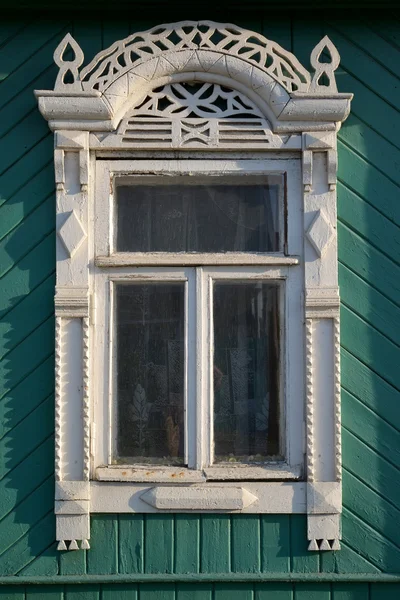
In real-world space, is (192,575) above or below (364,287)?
below

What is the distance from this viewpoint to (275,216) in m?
3.42

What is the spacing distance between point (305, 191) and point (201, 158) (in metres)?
0.45

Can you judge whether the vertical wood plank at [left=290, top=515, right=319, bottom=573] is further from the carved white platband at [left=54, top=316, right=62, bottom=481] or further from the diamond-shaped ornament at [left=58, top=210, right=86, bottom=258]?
the diamond-shaped ornament at [left=58, top=210, right=86, bottom=258]

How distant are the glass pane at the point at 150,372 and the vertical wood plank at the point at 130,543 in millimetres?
237

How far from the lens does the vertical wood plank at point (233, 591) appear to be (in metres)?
3.23

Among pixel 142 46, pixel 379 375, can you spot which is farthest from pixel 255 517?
pixel 142 46

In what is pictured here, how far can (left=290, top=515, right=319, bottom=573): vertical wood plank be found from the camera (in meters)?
3.24

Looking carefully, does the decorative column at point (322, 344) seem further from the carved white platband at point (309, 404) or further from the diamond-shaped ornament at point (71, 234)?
the diamond-shaped ornament at point (71, 234)

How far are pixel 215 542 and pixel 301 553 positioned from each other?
0.34 m

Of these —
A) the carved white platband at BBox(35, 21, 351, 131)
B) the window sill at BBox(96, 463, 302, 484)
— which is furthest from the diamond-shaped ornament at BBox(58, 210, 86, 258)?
the window sill at BBox(96, 463, 302, 484)

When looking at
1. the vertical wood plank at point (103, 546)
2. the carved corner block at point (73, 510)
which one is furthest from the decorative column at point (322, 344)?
the carved corner block at point (73, 510)

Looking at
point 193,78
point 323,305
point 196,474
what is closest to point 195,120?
point 193,78

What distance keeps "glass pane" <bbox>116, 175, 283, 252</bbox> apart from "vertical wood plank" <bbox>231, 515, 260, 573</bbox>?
109 cm

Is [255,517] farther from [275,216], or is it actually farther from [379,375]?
[275,216]
